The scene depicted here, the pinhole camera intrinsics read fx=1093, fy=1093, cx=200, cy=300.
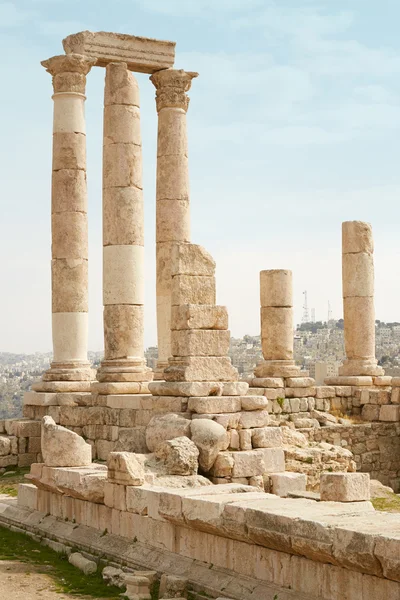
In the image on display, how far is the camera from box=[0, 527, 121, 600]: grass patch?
1355 cm

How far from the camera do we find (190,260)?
1916 centimetres

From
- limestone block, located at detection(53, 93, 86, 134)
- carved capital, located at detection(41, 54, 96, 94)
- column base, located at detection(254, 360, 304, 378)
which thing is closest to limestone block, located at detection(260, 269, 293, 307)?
column base, located at detection(254, 360, 304, 378)

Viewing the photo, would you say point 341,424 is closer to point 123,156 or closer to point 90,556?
point 123,156

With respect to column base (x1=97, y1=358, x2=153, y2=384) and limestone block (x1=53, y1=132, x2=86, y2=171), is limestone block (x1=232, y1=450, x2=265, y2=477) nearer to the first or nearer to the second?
column base (x1=97, y1=358, x2=153, y2=384)

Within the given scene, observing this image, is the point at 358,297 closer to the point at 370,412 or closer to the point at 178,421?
the point at 370,412

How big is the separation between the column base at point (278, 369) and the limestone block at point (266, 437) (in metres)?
8.90

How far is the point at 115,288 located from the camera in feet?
81.7

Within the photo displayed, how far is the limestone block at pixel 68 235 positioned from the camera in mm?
25422

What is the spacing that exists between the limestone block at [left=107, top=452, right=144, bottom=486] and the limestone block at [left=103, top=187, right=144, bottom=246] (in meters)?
10.00

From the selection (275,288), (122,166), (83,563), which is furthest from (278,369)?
(83,563)

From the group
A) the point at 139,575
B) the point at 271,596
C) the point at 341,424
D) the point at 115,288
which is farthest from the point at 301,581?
the point at 341,424

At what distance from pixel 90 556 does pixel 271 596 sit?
13.2ft

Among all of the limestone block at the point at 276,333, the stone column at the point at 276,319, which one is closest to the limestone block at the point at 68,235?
the stone column at the point at 276,319

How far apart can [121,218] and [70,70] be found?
378cm
